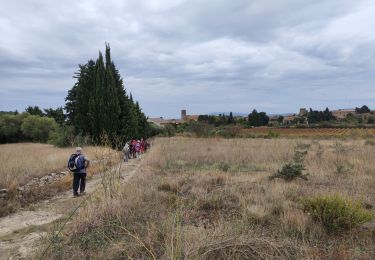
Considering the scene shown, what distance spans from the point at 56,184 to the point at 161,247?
984 centimetres

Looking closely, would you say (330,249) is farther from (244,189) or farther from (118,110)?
(118,110)

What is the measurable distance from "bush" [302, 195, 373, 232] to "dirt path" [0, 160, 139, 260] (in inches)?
194

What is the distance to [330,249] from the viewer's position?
17.2 ft

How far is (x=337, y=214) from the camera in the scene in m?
6.28

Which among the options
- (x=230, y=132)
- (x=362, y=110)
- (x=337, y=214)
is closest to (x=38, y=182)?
(x=337, y=214)

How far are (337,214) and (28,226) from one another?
651 cm

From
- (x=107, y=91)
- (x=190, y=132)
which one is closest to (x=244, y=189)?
(x=107, y=91)

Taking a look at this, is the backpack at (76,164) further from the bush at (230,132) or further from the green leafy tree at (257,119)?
the green leafy tree at (257,119)

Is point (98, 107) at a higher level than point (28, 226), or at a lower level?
higher

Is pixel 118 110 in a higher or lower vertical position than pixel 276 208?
higher

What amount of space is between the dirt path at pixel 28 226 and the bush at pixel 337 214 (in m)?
4.93

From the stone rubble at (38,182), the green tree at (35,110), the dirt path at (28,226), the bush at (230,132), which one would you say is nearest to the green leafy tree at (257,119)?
the bush at (230,132)

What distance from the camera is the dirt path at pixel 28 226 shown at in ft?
20.3

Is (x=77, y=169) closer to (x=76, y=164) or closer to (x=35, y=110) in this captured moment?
(x=76, y=164)
